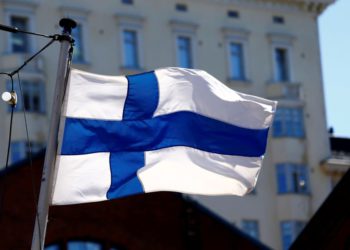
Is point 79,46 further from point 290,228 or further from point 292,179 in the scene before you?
point 290,228

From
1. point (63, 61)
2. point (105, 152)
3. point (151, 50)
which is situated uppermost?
point (151, 50)

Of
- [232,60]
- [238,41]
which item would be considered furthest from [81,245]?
[238,41]

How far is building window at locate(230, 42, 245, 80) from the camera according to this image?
60.7 m

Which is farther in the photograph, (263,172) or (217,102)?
(263,172)

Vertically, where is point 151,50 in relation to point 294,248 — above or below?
above

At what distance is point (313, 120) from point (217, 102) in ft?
143

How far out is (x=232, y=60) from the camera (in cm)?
6075

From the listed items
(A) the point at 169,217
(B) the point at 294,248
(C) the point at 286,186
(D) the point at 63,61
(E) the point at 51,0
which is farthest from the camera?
(C) the point at 286,186

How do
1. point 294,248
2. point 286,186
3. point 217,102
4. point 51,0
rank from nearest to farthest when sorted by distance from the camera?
point 217,102
point 294,248
point 51,0
point 286,186

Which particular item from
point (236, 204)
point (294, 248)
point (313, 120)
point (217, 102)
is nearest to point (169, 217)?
point (294, 248)

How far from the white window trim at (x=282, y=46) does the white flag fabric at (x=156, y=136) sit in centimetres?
4275

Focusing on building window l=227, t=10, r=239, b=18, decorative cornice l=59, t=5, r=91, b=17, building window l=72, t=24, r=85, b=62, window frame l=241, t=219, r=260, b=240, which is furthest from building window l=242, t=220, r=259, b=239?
decorative cornice l=59, t=5, r=91, b=17

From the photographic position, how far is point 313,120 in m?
62.0

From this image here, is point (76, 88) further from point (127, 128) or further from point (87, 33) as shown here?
point (87, 33)
